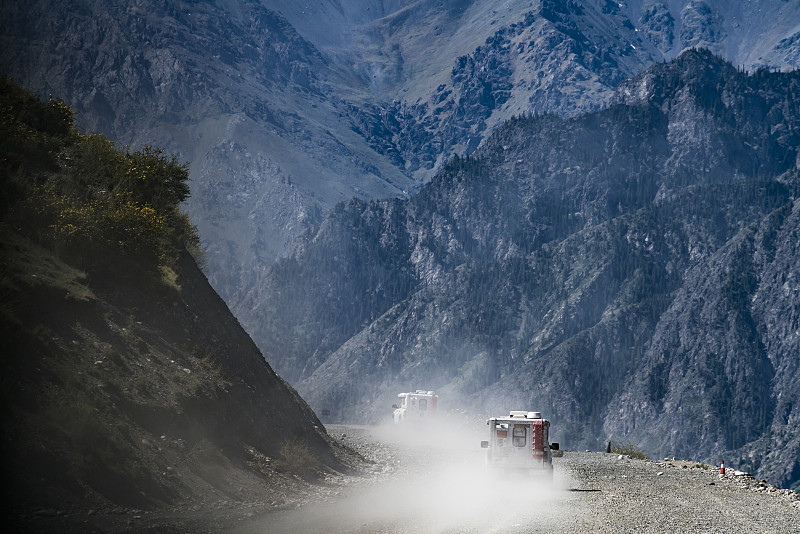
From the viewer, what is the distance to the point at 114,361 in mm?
24047

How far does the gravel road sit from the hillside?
2258mm

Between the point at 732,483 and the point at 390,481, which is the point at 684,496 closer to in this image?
the point at 732,483

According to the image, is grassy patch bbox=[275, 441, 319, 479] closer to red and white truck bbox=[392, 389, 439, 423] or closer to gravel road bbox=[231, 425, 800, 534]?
gravel road bbox=[231, 425, 800, 534]

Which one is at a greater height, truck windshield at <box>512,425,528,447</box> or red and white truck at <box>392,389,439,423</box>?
red and white truck at <box>392,389,439,423</box>

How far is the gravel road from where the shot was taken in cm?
2144

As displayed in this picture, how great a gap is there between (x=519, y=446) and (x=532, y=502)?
11.5 ft

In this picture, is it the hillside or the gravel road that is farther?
the gravel road

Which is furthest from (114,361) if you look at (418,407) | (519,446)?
(418,407)

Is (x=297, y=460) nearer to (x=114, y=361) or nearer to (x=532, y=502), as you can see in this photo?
(x=114, y=361)

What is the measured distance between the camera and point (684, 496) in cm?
3011

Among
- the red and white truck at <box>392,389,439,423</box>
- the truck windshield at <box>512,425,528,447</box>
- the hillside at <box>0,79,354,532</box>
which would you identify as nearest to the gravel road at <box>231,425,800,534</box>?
the truck windshield at <box>512,425,528,447</box>

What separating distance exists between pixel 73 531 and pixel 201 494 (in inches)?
213

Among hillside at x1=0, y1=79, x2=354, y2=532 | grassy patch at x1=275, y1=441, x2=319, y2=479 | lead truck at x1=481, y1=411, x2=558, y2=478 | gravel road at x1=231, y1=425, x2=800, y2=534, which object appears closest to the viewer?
hillside at x1=0, y1=79, x2=354, y2=532

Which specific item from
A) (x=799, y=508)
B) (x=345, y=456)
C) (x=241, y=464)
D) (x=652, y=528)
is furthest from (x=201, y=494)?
(x=799, y=508)
